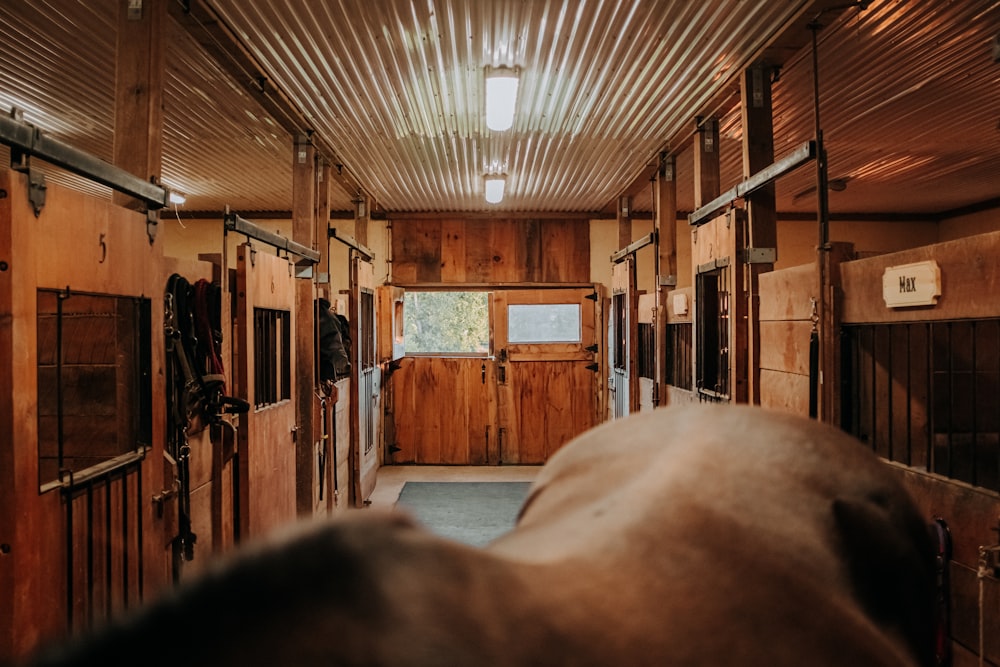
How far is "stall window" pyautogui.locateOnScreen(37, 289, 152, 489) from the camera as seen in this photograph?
228cm

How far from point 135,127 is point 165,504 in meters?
1.47

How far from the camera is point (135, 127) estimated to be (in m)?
2.42

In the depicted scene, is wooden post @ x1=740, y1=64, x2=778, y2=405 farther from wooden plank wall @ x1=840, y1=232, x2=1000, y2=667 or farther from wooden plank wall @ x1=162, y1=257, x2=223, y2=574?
wooden plank wall @ x1=162, y1=257, x2=223, y2=574

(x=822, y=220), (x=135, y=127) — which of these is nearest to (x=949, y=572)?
(x=822, y=220)

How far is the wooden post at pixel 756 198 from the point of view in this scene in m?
3.38

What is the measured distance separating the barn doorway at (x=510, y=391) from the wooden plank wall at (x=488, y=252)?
284mm

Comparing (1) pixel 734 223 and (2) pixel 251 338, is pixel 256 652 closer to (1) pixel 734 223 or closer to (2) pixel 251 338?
(2) pixel 251 338

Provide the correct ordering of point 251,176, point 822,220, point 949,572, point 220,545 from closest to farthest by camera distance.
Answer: point 949,572, point 822,220, point 220,545, point 251,176

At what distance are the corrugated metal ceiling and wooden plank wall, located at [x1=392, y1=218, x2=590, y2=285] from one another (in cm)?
147

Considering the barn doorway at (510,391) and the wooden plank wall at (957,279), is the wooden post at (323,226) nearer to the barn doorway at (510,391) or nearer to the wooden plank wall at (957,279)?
the barn doorway at (510,391)

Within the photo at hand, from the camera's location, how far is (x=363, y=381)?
6.26 m

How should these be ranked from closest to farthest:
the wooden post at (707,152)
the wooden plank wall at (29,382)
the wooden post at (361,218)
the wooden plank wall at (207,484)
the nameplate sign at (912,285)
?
1. the wooden plank wall at (29,382)
2. the nameplate sign at (912,285)
3. the wooden plank wall at (207,484)
4. the wooden post at (707,152)
5. the wooden post at (361,218)

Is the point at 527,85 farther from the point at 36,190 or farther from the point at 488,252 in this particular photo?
the point at 488,252

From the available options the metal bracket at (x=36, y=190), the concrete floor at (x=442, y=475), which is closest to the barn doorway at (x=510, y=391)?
the concrete floor at (x=442, y=475)
